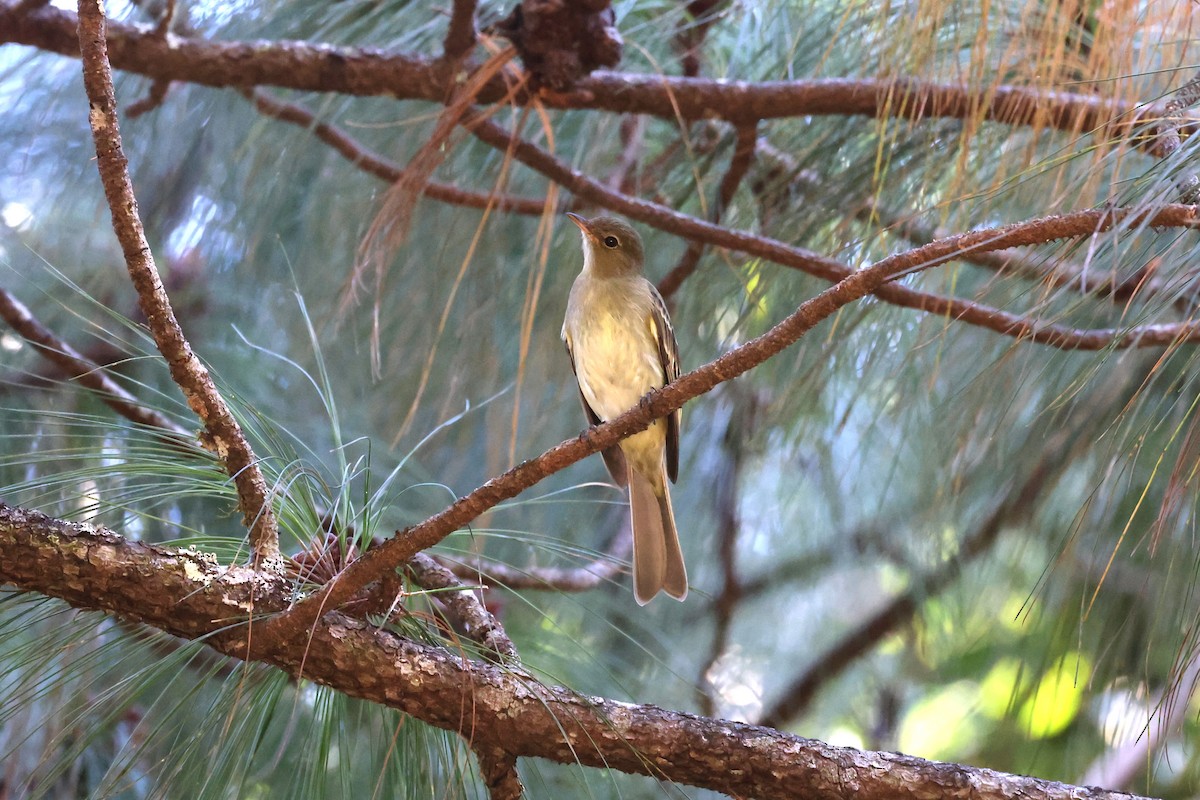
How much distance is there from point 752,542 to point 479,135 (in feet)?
6.01

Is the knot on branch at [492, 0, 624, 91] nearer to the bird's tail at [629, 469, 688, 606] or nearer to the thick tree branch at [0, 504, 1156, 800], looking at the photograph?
the bird's tail at [629, 469, 688, 606]

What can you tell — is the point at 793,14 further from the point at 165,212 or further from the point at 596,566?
the point at 165,212

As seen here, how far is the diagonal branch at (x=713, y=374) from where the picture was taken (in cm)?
116

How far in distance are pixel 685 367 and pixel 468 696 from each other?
154cm

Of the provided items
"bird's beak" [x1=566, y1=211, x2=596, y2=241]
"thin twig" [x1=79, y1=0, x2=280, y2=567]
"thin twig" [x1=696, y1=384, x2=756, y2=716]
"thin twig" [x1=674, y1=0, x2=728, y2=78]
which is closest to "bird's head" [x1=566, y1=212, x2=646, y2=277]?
"bird's beak" [x1=566, y1=211, x2=596, y2=241]

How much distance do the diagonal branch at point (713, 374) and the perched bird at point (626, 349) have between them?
3.99ft

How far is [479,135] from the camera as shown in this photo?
7.98 ft

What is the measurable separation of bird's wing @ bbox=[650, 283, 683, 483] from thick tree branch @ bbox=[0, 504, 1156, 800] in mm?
1375

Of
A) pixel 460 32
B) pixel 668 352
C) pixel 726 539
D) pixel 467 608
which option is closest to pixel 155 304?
pixel 467 608

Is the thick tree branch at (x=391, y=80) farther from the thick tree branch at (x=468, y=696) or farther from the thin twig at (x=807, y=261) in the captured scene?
the thick tree branch at (x=468, y=696)

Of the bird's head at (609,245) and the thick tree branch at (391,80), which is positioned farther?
the bird's head at (609,245)

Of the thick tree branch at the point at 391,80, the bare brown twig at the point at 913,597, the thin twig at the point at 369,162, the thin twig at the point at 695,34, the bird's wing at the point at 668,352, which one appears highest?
the thin twig at the point at 695,34

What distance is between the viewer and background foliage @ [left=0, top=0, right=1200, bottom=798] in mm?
1832

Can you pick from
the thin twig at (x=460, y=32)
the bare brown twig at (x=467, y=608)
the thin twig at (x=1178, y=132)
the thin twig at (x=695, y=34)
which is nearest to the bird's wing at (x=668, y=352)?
the thin twig at (x=695, y=34)
